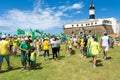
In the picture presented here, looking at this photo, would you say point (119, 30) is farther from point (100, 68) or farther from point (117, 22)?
point (100, 68)

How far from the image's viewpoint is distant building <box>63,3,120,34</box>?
3310 inches

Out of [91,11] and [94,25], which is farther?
[91,11]

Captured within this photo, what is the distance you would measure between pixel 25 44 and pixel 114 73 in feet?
21.7

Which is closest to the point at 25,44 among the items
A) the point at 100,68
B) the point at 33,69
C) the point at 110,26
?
the point at 33,69

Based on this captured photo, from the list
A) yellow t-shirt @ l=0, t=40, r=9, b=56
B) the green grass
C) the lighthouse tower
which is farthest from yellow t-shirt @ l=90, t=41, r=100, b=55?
the lighthouse tower

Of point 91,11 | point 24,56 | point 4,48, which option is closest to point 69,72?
point 24,56

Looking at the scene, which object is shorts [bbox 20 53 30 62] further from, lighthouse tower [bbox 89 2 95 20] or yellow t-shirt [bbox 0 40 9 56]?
lighthouse tower [bbox 89 2 95 20]

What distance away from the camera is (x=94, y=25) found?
85375 mm

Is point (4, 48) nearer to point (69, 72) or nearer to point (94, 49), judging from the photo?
point (69, 72)

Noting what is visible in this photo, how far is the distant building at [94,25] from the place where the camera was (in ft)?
276

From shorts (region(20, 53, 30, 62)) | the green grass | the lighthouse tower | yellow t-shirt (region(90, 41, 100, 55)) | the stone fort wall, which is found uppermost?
the lighthouse tower

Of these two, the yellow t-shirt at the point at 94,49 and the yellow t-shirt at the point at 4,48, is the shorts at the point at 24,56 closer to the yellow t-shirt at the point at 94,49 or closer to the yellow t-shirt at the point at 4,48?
the yellow t-shirt at the point at 4,48

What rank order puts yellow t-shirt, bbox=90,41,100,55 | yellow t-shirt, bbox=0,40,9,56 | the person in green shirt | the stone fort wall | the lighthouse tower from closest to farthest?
yellow t-shirt, bbox=0,40,9,56 → the person in green shirt → yellow t-shirt, bbox=90,41,100,55 → the stone fort wall → the lighthouse tower

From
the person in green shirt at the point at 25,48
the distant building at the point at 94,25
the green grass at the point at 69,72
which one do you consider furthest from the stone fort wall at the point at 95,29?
the person in green shirt at the point at 25,48
